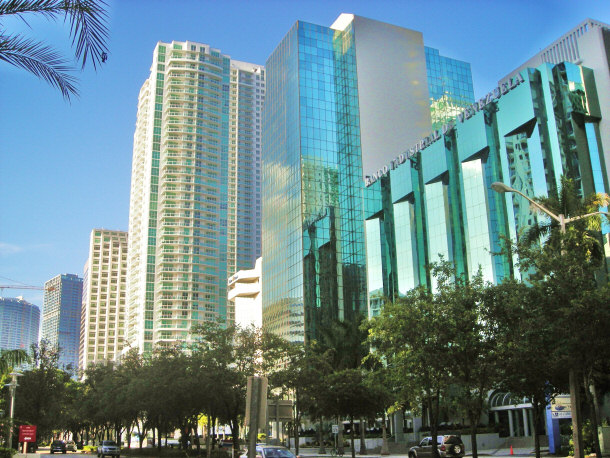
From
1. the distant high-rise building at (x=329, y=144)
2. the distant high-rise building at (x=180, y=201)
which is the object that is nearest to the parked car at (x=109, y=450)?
the distant high-rise building at (x=329, y=144)

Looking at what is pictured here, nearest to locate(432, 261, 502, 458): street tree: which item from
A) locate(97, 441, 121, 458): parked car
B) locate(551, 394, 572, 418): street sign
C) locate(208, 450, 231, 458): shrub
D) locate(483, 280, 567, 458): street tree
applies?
locate(483, 280, 567, 458): street tree

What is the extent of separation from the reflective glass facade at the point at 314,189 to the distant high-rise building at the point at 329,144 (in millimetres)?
156

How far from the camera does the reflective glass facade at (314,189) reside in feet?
311

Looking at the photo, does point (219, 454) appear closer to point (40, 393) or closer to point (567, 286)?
point (40, 393)

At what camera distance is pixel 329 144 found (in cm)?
9956

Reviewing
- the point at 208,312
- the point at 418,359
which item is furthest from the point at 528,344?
the point at 208,312

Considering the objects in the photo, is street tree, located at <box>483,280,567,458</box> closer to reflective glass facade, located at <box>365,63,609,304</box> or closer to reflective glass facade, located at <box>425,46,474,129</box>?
reflective glass facade, located at <box>365,63,609,304</box>

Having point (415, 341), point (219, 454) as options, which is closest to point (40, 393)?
point (219, 454)

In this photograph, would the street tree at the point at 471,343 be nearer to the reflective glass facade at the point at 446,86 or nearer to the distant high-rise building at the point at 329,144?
the distant high-rise building at the point at 329,144

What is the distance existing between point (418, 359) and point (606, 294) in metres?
9.87

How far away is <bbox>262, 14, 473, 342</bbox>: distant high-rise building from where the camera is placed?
95.2 m

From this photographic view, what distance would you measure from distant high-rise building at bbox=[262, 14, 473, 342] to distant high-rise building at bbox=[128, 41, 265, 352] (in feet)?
181

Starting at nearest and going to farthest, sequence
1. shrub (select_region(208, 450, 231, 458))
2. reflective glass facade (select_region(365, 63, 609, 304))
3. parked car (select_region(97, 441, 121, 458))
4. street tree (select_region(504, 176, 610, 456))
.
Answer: street tree (select_region(504, 176, 610, 456))
shrub (select_region(208, 450, 231, 458))
parked car (select_region(97, 441, 121, 458))
reflective glass facade (select_region(365, 63, 609, 304))

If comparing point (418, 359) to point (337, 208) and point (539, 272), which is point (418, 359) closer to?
point (539, 272)
